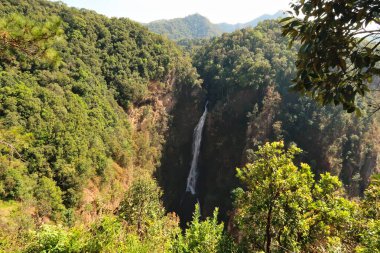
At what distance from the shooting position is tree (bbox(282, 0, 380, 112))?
3.46 m

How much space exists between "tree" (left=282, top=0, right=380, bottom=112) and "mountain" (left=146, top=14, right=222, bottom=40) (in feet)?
504

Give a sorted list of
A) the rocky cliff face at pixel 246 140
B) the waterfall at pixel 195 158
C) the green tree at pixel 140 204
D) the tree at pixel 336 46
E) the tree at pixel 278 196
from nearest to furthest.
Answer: the tree at pixel 336 46 < the tree at pixel 278 196 < the green tree at pixel 140 204 < the rocky cliff face at pixel 246 140 < the waterfall at pixel 195 158

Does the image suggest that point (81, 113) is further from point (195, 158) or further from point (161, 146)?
point (195, 158)

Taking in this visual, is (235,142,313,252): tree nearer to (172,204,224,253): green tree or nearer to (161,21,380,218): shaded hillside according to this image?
(172,204,224,253): green tree

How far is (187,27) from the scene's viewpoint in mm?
175000

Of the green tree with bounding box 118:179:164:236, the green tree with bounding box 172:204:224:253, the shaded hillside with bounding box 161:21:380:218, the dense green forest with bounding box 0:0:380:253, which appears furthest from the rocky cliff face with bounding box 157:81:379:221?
the green tree with bounding box 172:204:224:253

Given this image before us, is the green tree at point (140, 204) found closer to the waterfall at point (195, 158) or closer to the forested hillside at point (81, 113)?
the forested hillside at point (81, 113)

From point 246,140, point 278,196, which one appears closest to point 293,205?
point 278,196

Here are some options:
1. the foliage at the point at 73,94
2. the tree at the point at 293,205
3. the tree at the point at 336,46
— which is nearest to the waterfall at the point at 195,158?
the foliage at the point at 73,94

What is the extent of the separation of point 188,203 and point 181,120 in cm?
1224

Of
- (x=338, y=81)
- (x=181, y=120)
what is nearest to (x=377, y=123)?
(x=181, y=120)

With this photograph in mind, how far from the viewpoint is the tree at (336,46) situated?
Answer: 11.3 feet

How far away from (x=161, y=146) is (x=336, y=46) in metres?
37.7

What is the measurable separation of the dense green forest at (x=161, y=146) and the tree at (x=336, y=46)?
0.34 m
